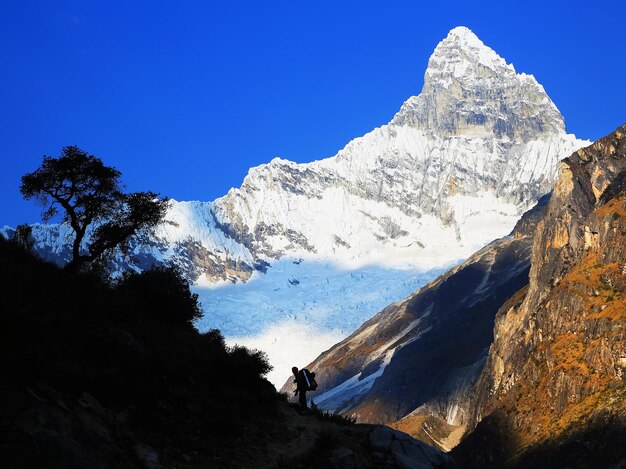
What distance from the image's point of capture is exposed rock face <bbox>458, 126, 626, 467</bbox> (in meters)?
105

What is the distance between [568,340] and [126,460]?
119162mm

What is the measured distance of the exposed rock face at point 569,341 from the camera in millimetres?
105044

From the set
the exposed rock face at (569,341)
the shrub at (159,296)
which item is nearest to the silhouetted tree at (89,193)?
the shrub at (159,296)

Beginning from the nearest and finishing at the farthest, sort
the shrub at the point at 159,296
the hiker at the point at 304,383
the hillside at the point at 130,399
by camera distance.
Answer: the hillside at the point at 130,399, the hiker at the point at 304,383, the shrub at the point at 159,296

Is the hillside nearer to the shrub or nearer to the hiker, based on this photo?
the shrub

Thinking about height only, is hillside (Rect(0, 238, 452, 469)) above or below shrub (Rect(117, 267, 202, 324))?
below

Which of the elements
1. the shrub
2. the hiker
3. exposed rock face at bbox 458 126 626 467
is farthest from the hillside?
exposed rock face at bbox 458 126 626 467

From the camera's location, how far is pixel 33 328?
65.2 ft

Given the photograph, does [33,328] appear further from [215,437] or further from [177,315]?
[177,315]

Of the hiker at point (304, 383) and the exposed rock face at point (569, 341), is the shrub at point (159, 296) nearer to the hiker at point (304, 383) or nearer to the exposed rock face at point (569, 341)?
the hiker at point (304, 383)

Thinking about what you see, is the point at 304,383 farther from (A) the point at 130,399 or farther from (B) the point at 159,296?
(A) the point at 130,399

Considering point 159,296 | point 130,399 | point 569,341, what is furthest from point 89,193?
point 569,341

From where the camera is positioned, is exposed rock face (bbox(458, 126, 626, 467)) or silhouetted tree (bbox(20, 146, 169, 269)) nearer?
silhouetted tree (bbox(20, 146, 169, 269))

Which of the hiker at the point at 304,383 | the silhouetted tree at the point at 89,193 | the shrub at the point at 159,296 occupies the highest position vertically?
the silhouetted tree at the point at 89,193
